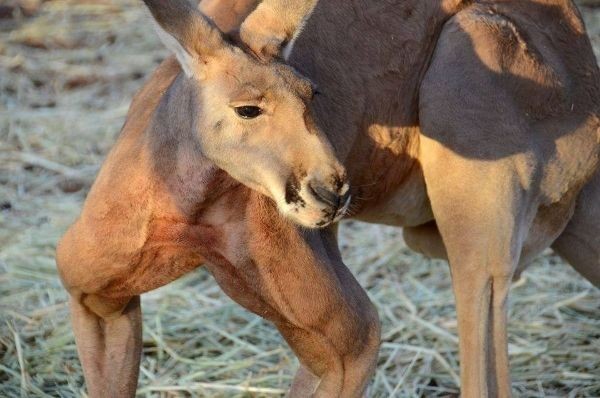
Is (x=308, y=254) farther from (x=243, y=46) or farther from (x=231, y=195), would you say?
(x=243, y=46)

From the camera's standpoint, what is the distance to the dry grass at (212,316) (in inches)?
180

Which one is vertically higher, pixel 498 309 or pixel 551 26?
pixel 551 26

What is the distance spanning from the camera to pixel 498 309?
380 cm

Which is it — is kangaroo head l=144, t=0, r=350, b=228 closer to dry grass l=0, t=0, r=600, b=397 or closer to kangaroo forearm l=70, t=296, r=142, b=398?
kangaroo forearm l=70, t=296, r=142, b=398

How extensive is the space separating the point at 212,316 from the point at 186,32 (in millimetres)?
2152

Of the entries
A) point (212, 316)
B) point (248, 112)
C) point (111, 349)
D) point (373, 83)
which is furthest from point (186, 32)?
point (212, 316)

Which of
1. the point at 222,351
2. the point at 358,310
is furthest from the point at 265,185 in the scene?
the point at 222,351

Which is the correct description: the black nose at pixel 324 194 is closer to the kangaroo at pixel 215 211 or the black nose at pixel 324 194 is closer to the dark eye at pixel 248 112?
the kangaroo at pixel 215 211

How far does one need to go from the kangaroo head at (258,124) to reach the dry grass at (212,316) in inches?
63.0

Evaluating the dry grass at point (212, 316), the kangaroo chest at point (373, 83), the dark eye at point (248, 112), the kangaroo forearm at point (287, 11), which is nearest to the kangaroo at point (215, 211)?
the dark eye at point (248, 112)

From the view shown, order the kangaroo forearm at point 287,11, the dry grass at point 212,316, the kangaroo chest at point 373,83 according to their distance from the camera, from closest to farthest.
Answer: the kangaroo forearm at point 287,11 < the kangaroo chest at point 373,83 < the dry grass at point 212,316

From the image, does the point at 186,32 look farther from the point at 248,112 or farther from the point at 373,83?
the point at 373,83

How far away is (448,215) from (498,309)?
0.32 meters

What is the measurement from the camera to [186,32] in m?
3.08
